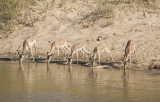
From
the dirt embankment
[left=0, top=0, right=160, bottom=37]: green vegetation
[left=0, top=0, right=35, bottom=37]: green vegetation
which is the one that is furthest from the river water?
[left=0, top=0, right=35, bottom=37]: green vegetation

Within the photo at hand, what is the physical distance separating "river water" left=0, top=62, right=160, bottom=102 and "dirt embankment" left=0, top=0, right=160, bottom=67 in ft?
9.84

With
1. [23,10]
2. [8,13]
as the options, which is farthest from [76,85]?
[23,10]

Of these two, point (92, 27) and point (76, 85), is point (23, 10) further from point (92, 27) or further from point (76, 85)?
point (76, 85)

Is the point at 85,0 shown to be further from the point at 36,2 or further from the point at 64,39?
the point at 64,39

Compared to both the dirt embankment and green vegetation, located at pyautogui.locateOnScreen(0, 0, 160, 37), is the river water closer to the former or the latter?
the dirt embankment

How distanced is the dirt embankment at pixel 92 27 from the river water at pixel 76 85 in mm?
2998

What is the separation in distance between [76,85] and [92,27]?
8.62 meters

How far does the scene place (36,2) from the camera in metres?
21.3

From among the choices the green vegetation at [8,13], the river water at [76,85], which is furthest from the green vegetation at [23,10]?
the river water at [76,85]

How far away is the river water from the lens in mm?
8496

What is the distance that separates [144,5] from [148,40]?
154 inches

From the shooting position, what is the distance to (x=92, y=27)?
1848 centimetres

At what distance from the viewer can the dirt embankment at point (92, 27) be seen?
647 inches

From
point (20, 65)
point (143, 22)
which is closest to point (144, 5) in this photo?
point (143, 22)
